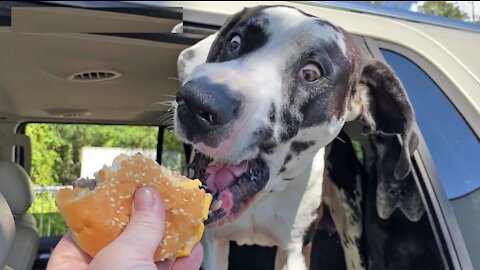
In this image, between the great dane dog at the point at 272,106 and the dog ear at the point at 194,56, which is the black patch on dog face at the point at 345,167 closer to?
the great dane dog at the point at 272,106

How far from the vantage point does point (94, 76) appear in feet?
9.61

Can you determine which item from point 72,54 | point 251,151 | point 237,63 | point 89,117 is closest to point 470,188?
point 251,151

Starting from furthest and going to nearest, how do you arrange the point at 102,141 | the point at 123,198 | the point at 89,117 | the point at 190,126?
1. the point at 102,141
2. the point at 89,117
3. the point at 190,126
4. the point at 123,198

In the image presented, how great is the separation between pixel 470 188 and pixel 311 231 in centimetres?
88

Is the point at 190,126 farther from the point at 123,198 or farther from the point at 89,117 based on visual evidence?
the point at 89,117

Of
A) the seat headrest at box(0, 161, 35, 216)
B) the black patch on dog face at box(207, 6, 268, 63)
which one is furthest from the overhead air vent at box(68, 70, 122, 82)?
the black patch on dog face at box(207, 6, 268, 63)

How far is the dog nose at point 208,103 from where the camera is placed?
168 centimetres

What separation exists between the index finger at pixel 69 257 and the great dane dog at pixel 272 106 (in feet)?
1.89

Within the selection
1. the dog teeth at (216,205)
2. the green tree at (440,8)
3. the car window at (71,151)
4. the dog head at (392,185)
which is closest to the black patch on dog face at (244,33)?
the dog teeth at (216,205)

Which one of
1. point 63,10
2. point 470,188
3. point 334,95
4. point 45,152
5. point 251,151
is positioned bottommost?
point 470,188

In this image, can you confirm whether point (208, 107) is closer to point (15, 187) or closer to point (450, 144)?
point (450, 144)

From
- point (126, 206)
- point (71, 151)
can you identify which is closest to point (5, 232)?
point (126, 206)

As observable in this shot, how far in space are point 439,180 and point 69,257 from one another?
4.02ft

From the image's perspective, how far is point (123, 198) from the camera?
4.09 ft
